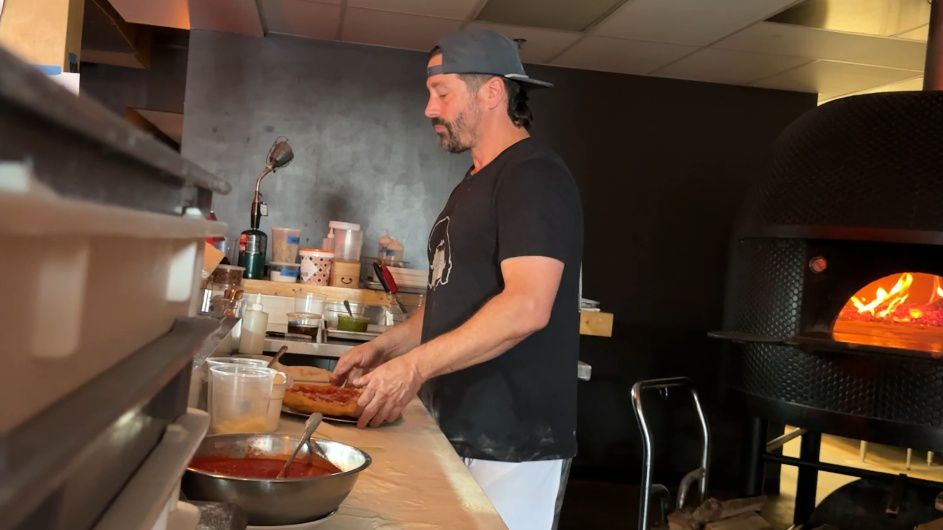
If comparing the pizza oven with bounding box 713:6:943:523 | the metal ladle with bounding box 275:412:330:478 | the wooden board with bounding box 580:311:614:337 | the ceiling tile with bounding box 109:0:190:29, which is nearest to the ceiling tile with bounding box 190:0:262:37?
the ceiling tile with bounding box 109:0:190:29

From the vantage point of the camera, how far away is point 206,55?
16.5 ft

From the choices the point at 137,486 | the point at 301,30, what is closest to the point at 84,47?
the point at 301,30

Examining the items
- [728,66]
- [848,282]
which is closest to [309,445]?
[848,282]

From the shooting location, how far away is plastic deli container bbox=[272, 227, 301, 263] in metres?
4.67

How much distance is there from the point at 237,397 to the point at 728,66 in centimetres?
420

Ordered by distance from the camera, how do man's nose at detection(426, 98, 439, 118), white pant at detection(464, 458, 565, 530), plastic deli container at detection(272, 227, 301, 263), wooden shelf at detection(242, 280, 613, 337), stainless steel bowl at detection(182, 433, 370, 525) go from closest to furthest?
stainless steel bowl at detection(182, 433, 370, 525), white pant at detection(464, 458, 565, 530), man's nose at detection(426, 98, 439, 118), wooden shelf at detection(242, 280, 613, 337), plastic deli container at detection(272, 227, 301, 263)

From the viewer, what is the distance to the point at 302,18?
15.4ft

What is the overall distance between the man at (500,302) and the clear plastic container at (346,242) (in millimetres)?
2463

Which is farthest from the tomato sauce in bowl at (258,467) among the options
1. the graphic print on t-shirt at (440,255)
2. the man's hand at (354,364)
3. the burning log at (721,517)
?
the burning log at (721,517)

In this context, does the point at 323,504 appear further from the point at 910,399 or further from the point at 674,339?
the point at 674,339

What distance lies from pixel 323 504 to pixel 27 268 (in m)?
0.77

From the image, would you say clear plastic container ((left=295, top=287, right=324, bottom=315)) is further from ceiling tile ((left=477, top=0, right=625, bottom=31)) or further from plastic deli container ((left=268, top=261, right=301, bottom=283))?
ceiling tile ((left=477, top=0, right=625, bottom=31))

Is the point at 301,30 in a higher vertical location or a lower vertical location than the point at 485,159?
higher

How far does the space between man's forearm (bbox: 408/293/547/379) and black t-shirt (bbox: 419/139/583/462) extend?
0.14m
